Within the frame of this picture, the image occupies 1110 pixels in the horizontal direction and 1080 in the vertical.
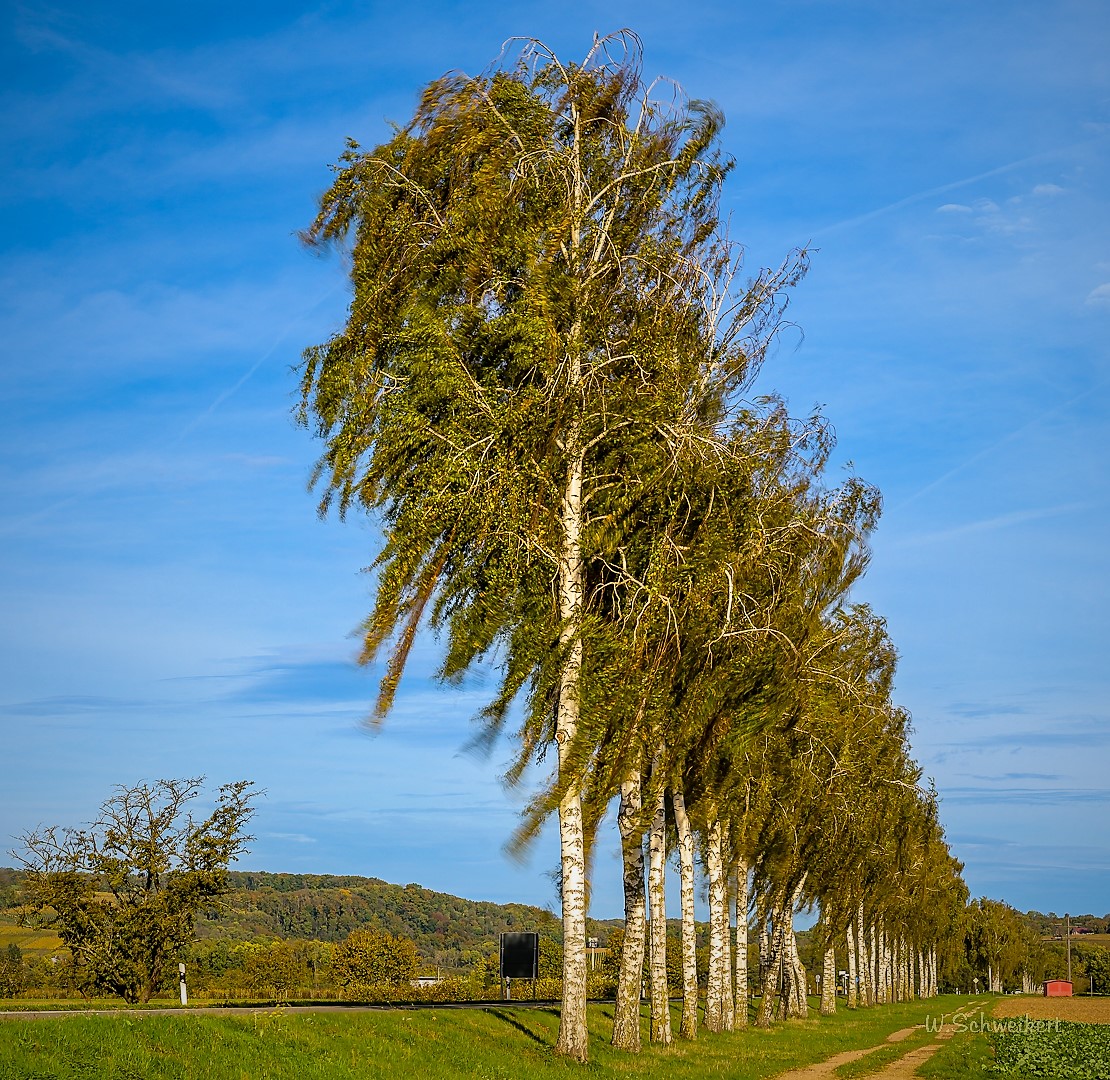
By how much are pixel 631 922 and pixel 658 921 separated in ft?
14.4

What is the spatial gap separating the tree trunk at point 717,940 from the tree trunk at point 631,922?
7280 mm

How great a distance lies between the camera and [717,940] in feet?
117

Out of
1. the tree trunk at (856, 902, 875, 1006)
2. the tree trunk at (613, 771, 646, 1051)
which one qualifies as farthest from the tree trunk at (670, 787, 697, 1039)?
the tree trunk at (856, 902, 875, 1006)

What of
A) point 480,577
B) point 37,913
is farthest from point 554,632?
point 37,913

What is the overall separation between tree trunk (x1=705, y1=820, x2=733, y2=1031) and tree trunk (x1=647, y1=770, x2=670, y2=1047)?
13.5 ft

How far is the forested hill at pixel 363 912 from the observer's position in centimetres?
12775

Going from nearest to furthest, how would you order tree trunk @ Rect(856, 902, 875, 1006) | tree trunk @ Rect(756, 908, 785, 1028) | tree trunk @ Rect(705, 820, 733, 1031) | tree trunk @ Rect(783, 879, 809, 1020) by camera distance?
1. tree trunk @ Rect(705, 820, 733, 1031)
2. tree trunk @ Rect(756, 908, 785, 1028)
3. tree trunk @ Rect(783, 879, 809, 1020)
4. tree trunk @ Rect(856, 902, 875, 1006)

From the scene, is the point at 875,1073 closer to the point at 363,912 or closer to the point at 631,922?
the point at 631,922

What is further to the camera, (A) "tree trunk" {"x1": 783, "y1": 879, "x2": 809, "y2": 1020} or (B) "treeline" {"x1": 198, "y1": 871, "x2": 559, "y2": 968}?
(B) "treeline" {"x1": 198, "y1": 871, "x2": 559, "y2": 968}

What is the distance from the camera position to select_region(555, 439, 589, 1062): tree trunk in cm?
2184

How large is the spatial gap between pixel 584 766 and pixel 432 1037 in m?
5.16

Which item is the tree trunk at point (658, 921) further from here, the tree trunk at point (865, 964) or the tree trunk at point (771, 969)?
the tree trunk at point (865, 964)

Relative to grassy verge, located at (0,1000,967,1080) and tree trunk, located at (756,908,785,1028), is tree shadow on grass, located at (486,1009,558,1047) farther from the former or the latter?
tree trunk, located at (756,908,785,1028)

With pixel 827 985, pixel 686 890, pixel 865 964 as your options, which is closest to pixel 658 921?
pixel 686 890
